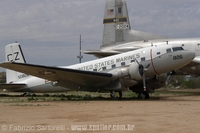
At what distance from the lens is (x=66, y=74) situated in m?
17.6

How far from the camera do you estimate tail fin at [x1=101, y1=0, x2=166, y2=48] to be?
39125 millimetres

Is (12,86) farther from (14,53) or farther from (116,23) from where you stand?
(116,23)

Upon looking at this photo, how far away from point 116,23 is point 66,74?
23.0 m

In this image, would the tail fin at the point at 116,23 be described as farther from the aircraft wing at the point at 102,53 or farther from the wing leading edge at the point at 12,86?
the wing leading edge at the point at 12,86

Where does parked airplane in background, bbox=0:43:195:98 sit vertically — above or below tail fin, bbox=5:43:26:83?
below

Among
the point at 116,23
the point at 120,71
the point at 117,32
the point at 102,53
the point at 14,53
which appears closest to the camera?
the point at 120,71

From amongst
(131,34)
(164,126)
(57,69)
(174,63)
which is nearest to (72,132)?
(164,126)

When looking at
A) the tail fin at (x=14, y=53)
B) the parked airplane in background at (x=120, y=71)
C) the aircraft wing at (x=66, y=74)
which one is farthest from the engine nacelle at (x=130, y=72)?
the tail fin at (x=14, y=53)

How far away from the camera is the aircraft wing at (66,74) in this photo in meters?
16.8

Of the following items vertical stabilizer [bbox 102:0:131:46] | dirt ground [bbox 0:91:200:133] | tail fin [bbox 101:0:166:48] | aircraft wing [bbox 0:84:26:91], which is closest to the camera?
dirt ground [bbox 0:91:200:133]

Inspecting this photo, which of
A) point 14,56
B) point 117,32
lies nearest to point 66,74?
point 14,56

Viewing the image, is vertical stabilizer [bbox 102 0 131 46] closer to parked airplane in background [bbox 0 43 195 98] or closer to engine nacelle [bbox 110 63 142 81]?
parked airplane in background [bbox 0 43 195 98]

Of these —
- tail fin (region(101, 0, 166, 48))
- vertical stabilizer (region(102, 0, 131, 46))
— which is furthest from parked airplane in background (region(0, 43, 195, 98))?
vertical stabilizer (region(102, 0, 131, 46))

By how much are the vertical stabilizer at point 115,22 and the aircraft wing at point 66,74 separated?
21.0 meters
